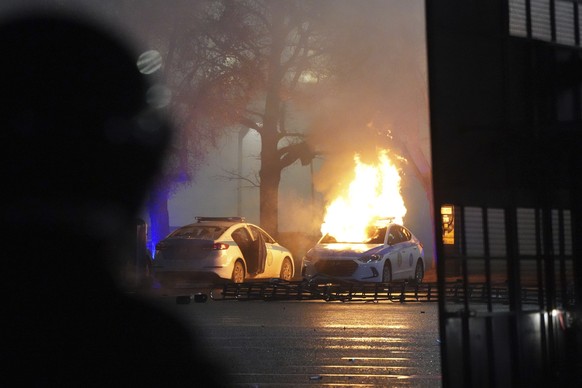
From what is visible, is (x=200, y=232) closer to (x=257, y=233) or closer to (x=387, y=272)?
(x=257, y=233)

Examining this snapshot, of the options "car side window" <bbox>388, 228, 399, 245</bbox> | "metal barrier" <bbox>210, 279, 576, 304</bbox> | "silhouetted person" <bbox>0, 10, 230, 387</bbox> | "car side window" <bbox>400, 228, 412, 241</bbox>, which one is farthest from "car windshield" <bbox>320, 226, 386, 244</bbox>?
"silhouetted person" <bbox>0, 10, 230, 387</bbox>

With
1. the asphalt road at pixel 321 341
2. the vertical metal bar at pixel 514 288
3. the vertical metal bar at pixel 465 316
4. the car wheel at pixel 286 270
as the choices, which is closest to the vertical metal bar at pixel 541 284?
the vertical metal bar at pixel 514 288

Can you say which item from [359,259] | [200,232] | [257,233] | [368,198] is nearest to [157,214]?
[368,198]

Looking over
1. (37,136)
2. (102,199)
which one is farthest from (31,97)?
(102,199)

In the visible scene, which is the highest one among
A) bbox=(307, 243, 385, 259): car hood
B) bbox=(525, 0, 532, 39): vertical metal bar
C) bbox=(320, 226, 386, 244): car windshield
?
bbox=(525, 0, 532, 39): vertical metal bar

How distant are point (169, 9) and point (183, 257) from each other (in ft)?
24.2

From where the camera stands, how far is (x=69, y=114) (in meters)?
17.6

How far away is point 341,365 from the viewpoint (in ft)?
23.4

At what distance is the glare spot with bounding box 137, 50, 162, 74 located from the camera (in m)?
20.3

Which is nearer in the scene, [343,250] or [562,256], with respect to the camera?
[562,256]

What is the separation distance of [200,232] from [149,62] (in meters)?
6.16

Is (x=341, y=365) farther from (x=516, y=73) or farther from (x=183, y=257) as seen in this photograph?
(x=183, y=257)

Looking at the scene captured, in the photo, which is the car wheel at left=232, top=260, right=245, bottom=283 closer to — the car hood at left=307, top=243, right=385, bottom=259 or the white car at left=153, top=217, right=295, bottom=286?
the white car at left=153, top=217, right=295, bottom=286

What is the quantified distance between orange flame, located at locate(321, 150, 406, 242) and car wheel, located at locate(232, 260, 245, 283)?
2625 mm
